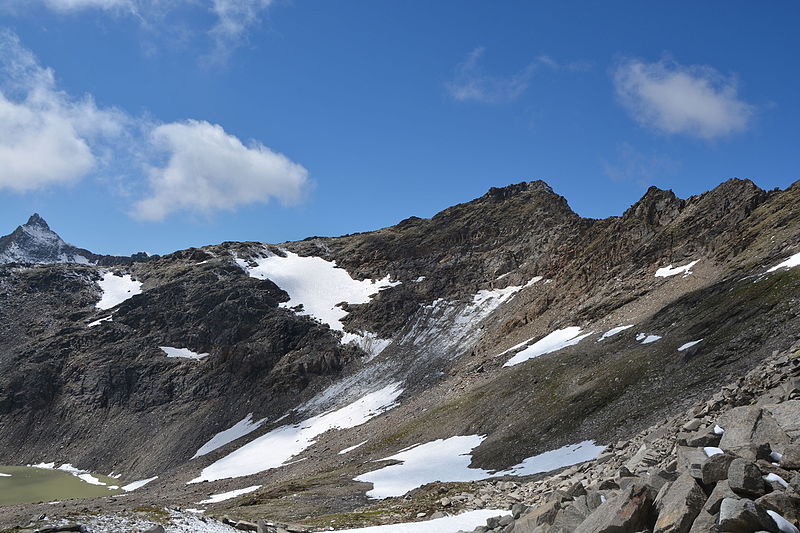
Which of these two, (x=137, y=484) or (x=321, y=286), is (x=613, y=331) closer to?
(x=137, y=484)

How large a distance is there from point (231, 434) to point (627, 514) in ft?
320

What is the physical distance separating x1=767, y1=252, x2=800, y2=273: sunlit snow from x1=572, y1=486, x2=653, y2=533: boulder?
48703 millimetres

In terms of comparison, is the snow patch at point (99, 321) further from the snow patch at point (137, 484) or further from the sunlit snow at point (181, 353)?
the snow patch at point (137, 484)

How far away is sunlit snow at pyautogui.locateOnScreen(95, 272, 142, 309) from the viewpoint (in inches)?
6171

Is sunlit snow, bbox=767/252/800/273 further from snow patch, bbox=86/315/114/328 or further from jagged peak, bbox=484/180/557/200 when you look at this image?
snow patch, bbox=86/315/114/328

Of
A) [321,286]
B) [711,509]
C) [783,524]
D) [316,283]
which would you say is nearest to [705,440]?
[711,509]

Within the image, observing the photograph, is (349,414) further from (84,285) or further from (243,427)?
(84,285)

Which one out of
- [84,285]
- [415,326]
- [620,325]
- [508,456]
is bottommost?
[508,456]

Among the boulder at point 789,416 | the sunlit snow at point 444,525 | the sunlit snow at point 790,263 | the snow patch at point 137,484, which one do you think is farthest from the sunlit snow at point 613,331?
the snow patch at point 137,484

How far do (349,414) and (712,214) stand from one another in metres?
64.3

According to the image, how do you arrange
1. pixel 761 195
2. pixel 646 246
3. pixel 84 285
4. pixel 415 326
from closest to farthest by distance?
pixel 761 195 < pixel 646 246 < pixel 415 326 < pixel 84 285

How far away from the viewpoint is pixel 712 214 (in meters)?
84.2

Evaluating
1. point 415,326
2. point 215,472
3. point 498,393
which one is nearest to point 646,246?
point 498,393

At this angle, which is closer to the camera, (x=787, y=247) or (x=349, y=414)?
(x=787, y=247)
